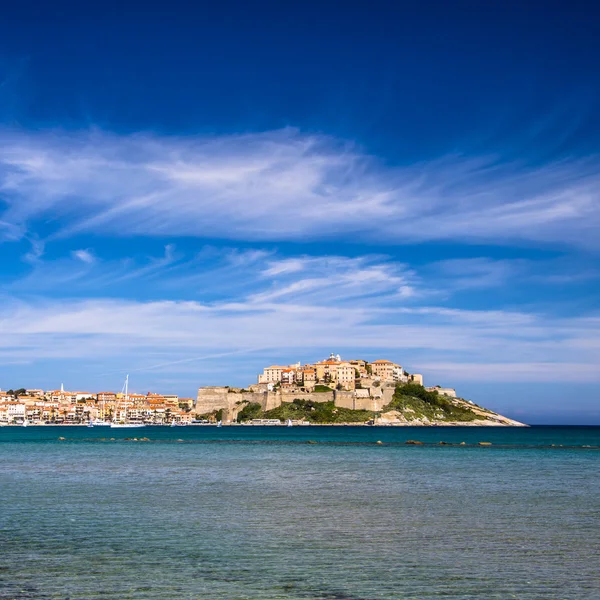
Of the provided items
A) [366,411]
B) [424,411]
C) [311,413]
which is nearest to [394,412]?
[366,411]

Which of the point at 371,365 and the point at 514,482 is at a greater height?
the point at 371,365

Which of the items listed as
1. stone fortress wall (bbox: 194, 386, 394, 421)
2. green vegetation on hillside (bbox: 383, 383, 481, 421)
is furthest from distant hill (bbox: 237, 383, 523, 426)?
stone fortress wall (bbox: 194, 386, 394, 421)

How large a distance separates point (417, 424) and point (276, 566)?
152 meters

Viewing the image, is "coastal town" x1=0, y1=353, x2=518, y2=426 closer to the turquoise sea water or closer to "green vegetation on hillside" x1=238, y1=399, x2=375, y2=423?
"green vegetation on hillside" x1=238, y1=399, x2=375, y2=423

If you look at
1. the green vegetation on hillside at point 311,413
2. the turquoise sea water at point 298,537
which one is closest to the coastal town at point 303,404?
the green vegetation on hillside at point 311,413

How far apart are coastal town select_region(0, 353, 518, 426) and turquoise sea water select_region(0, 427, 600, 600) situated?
13051 centimetres

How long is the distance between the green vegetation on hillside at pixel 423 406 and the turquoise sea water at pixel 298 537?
132 m

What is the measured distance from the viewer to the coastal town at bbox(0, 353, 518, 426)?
163 meters

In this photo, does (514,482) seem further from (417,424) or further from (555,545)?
(417,424)

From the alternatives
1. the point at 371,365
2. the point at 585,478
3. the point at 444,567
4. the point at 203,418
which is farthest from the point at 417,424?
the point at 444,567

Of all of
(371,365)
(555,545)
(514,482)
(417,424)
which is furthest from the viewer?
Result: (371,365)

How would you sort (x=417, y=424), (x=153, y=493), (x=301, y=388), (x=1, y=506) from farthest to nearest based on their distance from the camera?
1. (x=301, y=388)
2. (x=417, y=424)
3. (x=153, y=493)
4. (x=1, y=506)

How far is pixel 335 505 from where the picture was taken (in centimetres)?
2277

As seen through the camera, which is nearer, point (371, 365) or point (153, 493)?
point (153, 493)
